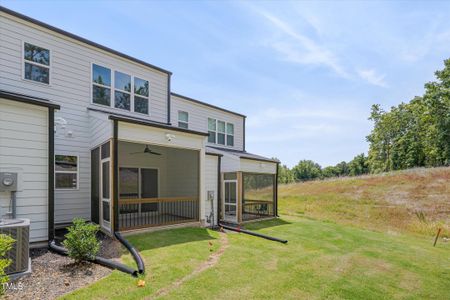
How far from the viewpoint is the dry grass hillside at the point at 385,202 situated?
1461 cm

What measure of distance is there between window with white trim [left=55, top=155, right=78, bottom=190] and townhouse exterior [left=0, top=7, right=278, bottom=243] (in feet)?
0.09

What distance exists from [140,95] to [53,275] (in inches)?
297

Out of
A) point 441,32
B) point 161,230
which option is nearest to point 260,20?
point 441,32

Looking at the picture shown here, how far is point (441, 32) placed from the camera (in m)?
10.4

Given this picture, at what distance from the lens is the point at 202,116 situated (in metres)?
14.8

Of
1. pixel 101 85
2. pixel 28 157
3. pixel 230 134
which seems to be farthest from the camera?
pixel 230 134

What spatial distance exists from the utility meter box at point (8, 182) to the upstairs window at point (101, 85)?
4314mm

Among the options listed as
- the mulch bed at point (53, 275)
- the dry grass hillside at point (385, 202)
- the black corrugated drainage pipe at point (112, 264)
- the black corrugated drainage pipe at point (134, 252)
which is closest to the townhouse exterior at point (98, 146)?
the black corrugated drainage pipe at point (134, 252)

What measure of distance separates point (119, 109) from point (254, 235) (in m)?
6.77

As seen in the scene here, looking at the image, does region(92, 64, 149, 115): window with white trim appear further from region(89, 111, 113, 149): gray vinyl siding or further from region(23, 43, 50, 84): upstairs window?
region(23, 43, 50, 84): upstairs window

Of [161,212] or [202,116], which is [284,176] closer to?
[202,116]

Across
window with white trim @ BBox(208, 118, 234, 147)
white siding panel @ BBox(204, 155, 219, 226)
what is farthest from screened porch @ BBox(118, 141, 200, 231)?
window with white trim @ BBox(208, 118, 234, 147)

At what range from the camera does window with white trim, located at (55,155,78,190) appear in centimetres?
852

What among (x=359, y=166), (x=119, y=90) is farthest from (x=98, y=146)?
(x=359, y=166)
